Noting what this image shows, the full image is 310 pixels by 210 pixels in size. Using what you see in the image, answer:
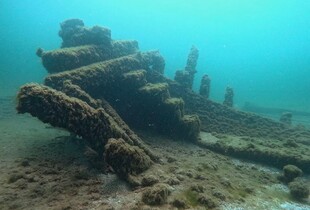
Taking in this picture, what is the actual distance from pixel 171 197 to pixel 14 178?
5572 mm

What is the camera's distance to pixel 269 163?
1608 cm

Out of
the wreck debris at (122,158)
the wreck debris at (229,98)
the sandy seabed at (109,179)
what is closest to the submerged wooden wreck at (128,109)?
the wreck debris at (122,158)

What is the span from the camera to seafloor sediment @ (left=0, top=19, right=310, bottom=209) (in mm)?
9812

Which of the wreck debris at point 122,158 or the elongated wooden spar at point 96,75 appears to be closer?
the wreck debris at point 122,158

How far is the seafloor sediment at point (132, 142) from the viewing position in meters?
9.81

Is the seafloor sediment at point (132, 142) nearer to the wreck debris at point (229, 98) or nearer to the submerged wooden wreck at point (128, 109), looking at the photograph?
the submerged wooden wreck at point (128, 109)

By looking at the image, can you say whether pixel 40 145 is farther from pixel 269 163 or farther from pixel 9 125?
pixel 269 163

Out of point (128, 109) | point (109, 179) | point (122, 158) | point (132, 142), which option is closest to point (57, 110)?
point (122, 158)

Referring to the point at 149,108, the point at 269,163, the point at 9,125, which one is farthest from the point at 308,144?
the point at 9,125

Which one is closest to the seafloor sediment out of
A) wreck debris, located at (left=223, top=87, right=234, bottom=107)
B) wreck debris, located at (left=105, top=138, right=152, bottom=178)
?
wreck debris, located at (left=105, top=138, right=152, bottom=178)

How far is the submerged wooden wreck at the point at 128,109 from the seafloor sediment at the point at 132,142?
5cm

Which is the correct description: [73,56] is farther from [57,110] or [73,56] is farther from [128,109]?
[57,110]

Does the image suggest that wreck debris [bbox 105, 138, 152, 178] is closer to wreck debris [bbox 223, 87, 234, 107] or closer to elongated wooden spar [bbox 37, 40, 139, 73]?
elongated wooden spar [bbox 37, 40, 139, 73]

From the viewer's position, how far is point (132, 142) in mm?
13141
